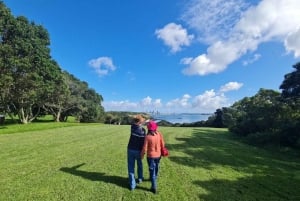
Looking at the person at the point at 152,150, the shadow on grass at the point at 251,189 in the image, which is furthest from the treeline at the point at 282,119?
the person at the point at 152,150

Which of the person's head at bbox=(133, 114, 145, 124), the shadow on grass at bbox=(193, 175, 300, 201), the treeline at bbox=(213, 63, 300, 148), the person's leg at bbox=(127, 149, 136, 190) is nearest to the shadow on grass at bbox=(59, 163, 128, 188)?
the person's leg at bbox=(127, 149, 136, 190)

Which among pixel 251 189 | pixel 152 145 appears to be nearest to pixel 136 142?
pixel 152 145

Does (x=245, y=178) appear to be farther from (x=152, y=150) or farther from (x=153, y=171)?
(x=152, y=150)

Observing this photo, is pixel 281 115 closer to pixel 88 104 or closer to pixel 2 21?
pixel 2 21

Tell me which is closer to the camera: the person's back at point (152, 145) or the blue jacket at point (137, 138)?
the person's back at point (152, 145)

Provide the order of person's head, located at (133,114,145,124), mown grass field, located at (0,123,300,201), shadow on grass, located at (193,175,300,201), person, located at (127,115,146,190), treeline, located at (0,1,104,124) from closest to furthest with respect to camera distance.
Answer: mown grass field, located at (0,123,300,201)
shadow on grass, located at (193,175,300,201)
person, located at (127,115,146,190)
person's head, located at (133,114,145,124)
treeline, located at (0,1,104,124)

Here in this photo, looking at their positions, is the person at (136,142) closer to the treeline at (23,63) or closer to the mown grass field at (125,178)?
the mown grass field at (125,178)

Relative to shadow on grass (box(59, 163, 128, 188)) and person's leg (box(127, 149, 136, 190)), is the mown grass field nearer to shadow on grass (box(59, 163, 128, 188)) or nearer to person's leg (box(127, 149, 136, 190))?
shadow on grass (box(59, 163, 128, 188))

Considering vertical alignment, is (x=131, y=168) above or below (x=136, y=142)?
below

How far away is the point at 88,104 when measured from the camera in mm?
65812

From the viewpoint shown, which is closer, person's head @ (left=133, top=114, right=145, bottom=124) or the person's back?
the person's back

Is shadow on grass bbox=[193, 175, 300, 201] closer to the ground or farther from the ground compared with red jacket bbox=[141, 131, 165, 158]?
closer to the ground

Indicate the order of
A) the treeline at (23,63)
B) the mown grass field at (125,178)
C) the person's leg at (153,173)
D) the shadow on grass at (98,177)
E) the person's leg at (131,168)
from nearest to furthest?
the mown grass field at (125,178)
the person's leg at (153,173)
the person's leg at (131,168)
the shadow on grass at (98,177)
the treeline at (23,63)

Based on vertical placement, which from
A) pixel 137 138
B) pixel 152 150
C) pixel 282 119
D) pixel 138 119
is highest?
pixel 282 119
